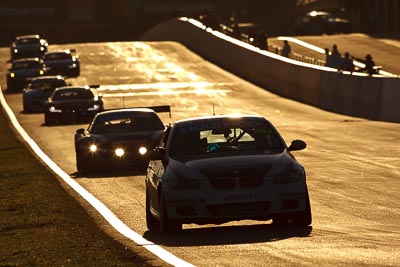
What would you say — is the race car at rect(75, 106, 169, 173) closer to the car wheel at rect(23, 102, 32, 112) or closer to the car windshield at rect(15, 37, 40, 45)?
the car wheel at rect(23, 102, 32, 112)

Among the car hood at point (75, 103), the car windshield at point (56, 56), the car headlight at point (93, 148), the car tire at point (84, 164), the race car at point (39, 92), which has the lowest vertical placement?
the car windshield at point (56, 56)

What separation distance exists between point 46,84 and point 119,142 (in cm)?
2856

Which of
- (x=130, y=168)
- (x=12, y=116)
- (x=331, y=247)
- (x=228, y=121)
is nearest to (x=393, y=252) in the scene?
(x=331, y=247)

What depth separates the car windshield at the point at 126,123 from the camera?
89.9 ft

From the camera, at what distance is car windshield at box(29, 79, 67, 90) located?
5462cm

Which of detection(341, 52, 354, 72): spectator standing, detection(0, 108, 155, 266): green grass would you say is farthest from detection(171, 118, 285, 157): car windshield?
detection(341, 52, 354, 72): spectator standing

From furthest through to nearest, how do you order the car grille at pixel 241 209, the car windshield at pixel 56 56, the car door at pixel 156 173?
the car windshield at pixel 56 56
the car door at pixel 156 173
the car grille at pixel 241 209

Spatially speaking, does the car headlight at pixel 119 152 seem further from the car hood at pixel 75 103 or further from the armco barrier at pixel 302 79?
the car hood at pixel 75 103

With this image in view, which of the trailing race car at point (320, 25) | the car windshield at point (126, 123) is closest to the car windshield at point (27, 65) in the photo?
the trailing race car at point (320, 25)

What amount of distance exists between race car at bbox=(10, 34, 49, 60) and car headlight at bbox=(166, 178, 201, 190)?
69.3 metres

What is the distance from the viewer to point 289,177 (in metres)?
14.7

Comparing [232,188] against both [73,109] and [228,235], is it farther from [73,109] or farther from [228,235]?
[73,109]

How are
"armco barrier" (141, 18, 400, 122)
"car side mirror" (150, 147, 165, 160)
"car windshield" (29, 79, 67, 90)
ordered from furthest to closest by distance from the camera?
1. "car windshield" (29, 79, 67, 90)
2. "armco barrier" (141, 18, 400, 122)
3. "car side mirror" (150, 147, 165, 160)

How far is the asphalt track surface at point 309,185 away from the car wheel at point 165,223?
136mm
